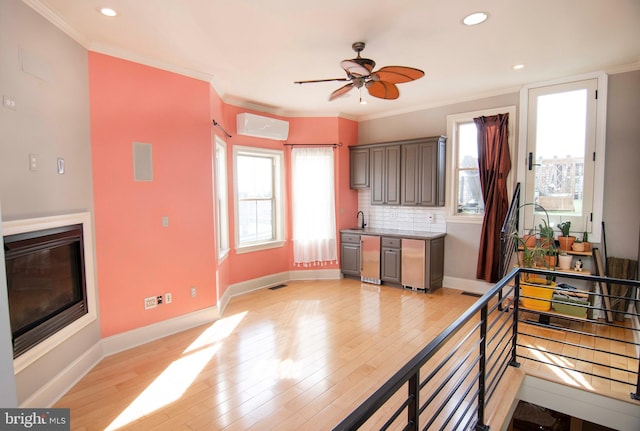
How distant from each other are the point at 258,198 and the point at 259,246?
0.79m

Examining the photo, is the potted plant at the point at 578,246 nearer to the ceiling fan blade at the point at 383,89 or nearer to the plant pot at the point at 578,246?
the plant pot at the point at 578,246

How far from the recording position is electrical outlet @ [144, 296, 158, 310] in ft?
11.6

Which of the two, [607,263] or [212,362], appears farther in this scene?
[607,263]

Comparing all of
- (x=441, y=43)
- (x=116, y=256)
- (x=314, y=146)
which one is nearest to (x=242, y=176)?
(x=314, y=146)

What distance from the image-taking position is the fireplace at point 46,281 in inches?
89.1

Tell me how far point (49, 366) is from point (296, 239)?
12.4ft

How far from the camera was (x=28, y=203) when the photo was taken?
7.77 feet

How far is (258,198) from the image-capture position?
5500mm

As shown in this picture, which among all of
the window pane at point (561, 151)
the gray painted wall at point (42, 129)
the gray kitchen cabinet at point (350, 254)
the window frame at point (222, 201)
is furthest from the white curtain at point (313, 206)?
the gray painted wall at point (42, 129)

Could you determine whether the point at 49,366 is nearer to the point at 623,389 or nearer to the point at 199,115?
the point at 199,115

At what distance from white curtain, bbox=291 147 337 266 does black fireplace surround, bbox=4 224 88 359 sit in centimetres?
335

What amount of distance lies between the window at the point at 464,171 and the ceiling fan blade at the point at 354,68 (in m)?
2.80

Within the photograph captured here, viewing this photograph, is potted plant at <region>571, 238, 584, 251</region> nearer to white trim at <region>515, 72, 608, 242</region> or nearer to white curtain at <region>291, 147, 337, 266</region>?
white trim at <region>515, 72, 608, 242</region>

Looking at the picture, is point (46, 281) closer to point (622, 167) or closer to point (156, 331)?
point (156, 331)
